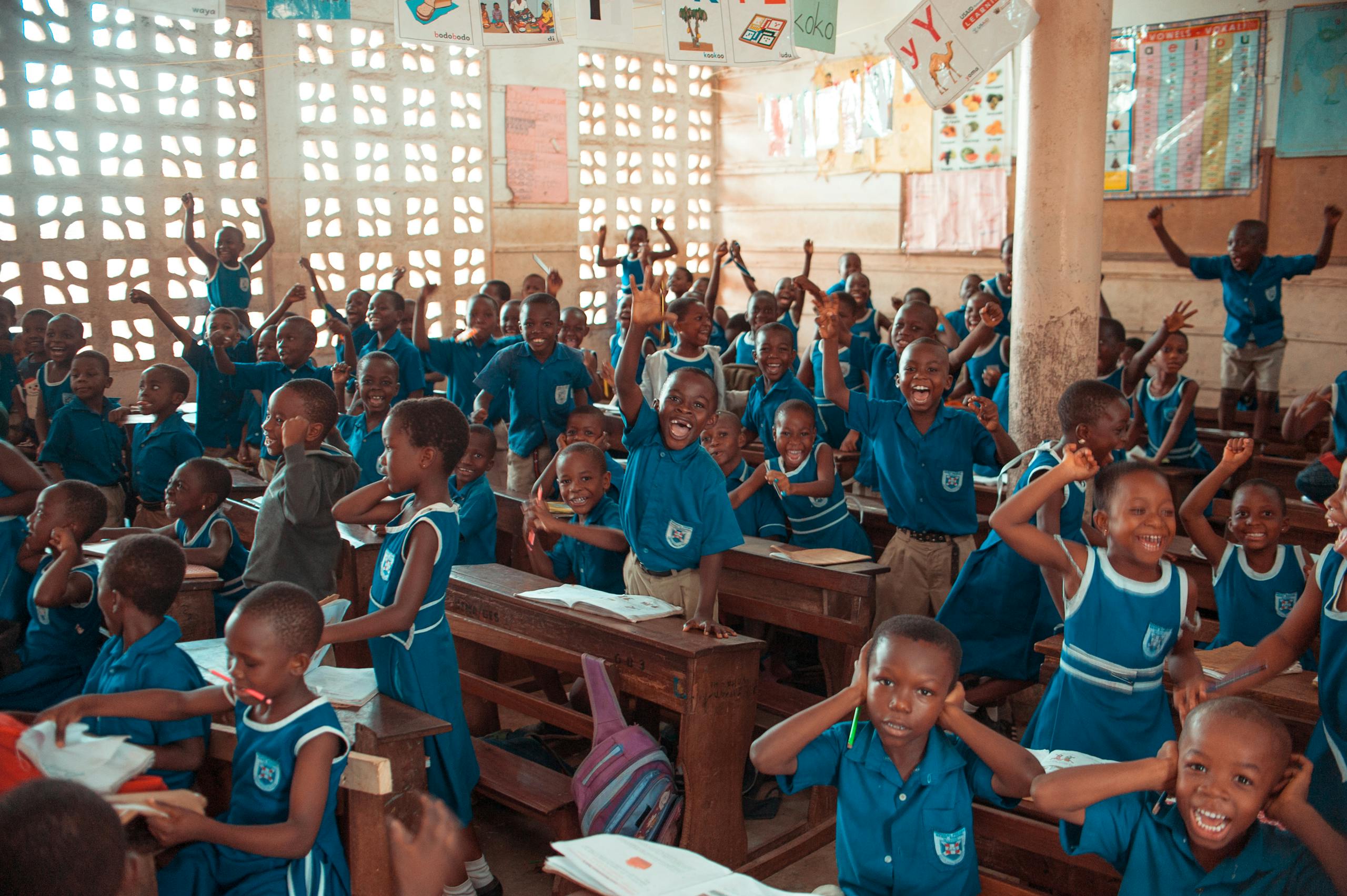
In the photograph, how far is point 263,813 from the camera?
216 cm

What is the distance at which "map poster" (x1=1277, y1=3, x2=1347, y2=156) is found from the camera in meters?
7.76

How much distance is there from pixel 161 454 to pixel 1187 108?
7.77 m

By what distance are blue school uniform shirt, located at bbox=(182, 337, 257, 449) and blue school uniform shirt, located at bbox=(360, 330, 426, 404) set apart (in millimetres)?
764

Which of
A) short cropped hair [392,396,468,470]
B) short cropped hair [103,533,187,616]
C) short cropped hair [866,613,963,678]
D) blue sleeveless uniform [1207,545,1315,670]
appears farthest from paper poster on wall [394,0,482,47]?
short cropped hair [866,613,963,678]

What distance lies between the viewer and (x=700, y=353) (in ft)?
17.4

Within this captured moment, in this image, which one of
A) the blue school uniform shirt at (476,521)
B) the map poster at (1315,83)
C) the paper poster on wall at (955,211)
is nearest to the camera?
the blue school uniform shirt at (476,521)

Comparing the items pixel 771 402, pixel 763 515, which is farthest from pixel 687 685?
pixel 771 402

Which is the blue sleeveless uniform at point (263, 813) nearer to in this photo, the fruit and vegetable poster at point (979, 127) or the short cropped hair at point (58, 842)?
the short cropped hair at point (58, 842)

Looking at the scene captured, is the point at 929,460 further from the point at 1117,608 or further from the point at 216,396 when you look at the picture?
the point at 216,396

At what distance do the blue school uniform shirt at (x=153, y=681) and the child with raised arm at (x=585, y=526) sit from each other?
1228 millimetres

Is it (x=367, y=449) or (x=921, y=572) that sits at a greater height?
(x=367, y=449)

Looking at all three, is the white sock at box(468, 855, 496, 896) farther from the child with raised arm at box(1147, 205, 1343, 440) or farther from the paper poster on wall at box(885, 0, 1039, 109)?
the child with raised arm at box(1147, 205, 1343, 440)

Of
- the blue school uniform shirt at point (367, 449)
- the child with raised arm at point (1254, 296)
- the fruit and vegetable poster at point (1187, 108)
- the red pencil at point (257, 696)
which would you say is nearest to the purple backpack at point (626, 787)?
the red pencil at point (257, 696)

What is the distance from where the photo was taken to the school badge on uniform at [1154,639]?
2.43 metres
